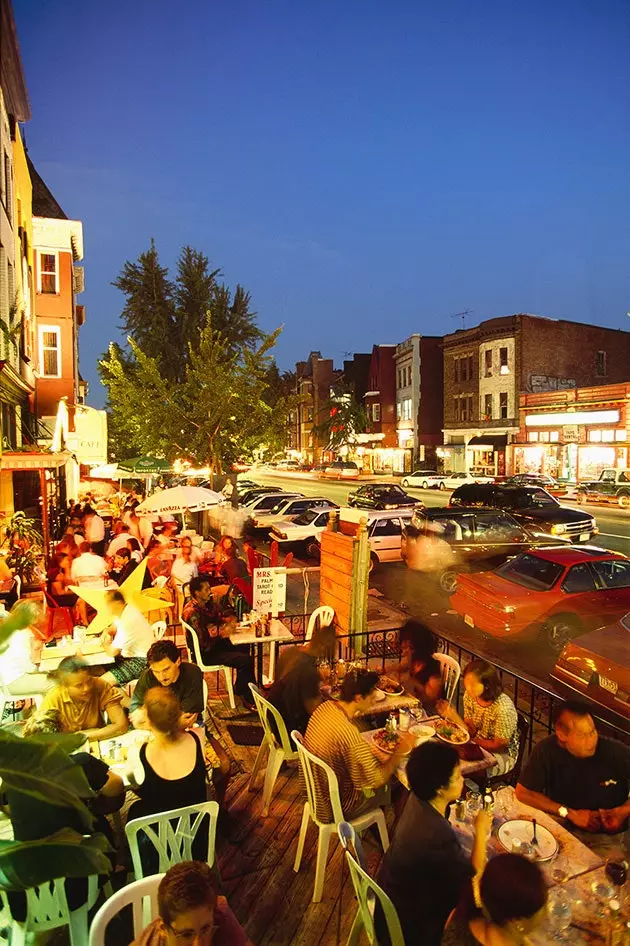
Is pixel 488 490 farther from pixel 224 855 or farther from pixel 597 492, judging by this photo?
pixel 224 855

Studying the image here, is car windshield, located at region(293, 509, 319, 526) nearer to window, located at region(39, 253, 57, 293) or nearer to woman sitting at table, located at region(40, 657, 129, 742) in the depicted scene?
window, located at region(39, 253, 57, 293)

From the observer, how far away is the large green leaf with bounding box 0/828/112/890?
158 centimetres

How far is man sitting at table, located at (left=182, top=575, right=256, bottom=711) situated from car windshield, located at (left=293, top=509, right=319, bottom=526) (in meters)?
10.8

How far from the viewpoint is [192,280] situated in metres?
32.8

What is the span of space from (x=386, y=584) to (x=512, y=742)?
31.7 feet

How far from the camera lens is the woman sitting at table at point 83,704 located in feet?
16.3

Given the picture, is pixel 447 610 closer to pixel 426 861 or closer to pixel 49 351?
pixel 426 861

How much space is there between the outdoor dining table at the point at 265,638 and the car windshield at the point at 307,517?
411 inches

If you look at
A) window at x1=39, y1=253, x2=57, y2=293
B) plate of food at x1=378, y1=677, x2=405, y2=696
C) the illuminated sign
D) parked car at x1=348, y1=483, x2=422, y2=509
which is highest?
window at x1=39, y1=253, x2=57, y2=293

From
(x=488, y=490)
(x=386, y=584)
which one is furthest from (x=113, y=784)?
(x=488, y=490)

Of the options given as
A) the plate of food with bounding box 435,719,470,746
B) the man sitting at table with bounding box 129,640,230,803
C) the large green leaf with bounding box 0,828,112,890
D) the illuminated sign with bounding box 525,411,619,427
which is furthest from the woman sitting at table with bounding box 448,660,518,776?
the illuminated sign with bounding box 525,411,619,427

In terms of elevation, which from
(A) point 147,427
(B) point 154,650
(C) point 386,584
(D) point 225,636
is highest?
(A) point 147,427

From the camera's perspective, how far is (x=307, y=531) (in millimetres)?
18391

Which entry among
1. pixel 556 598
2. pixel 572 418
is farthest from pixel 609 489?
pixel 556 598
